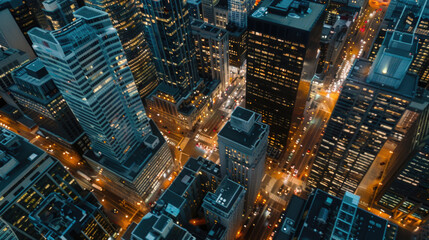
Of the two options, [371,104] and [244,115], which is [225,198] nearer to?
[244,115]

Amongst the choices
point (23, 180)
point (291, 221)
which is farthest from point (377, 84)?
point (23, 180)

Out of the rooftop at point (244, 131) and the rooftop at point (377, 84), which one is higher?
the rooftop at point (377, 84)

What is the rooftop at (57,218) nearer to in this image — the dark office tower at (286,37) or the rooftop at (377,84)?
the dark office tower at (286,37)

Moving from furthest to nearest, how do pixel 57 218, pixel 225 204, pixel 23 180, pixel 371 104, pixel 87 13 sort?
pixel 225 204 → pixel 57 218 → pixel 23 180 → pixel 87 13 → pixel 371 104

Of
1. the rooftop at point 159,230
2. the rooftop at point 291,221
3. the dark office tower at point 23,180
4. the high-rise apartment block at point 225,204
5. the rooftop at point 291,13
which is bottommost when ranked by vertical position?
the rooftop at point 291,221

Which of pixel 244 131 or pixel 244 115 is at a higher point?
pixel 244 115

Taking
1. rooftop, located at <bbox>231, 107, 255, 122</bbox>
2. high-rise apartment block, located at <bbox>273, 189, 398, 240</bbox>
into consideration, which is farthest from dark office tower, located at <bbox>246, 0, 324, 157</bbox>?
high-rise apartment block, located at <bbox>273, 189, 398, 240</bbox>

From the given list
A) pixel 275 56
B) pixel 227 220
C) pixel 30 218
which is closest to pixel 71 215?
pixel 30 218

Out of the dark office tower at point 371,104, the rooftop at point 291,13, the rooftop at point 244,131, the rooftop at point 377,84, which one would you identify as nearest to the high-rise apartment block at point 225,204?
the rooftop at point 244,131
